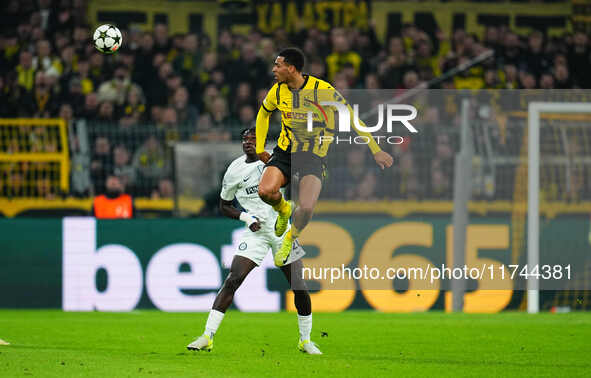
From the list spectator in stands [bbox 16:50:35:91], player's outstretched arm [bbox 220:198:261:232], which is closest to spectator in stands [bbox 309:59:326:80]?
spectator in stands [bbox 16:50:35:91]

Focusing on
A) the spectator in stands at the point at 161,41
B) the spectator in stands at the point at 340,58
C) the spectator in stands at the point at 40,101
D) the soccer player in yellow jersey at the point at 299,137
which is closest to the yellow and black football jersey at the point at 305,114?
the soccer player in yellow jersey at the point at 299,137

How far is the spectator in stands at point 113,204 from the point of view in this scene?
15086 millimetres

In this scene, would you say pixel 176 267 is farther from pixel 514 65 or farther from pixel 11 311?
pixel 514 65

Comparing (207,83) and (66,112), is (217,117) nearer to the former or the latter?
(207,83)

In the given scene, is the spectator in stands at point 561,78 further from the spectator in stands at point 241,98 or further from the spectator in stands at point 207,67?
the spectator in stands at point 207,67

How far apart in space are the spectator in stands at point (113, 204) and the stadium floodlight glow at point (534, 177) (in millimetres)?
5657

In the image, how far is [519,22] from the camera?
23625mm

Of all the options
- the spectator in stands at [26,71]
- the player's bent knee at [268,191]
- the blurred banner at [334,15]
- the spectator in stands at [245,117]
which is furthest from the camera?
the blurred banner at [334,15]

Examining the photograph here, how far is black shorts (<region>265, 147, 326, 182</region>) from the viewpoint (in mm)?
8993

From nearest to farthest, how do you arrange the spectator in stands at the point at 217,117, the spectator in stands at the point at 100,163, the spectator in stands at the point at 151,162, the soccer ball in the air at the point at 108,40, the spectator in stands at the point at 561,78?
the soccer ball in the air at the point at 108,40, the spectator in stands at the point at 100,163, the spectator in stands at the point at 151,162, the spectator in stands at the point at 217,117, the spectator in stands at the point at 561,78

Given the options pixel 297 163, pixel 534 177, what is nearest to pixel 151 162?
pixel 534 177

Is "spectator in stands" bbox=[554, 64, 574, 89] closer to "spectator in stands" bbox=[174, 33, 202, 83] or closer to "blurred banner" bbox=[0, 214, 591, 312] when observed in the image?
"blurred banner" bbox=[0, 214, 591, 312]

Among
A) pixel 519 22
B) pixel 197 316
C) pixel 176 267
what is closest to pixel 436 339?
pixel 197 316

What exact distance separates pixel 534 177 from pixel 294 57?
6.19 meters
